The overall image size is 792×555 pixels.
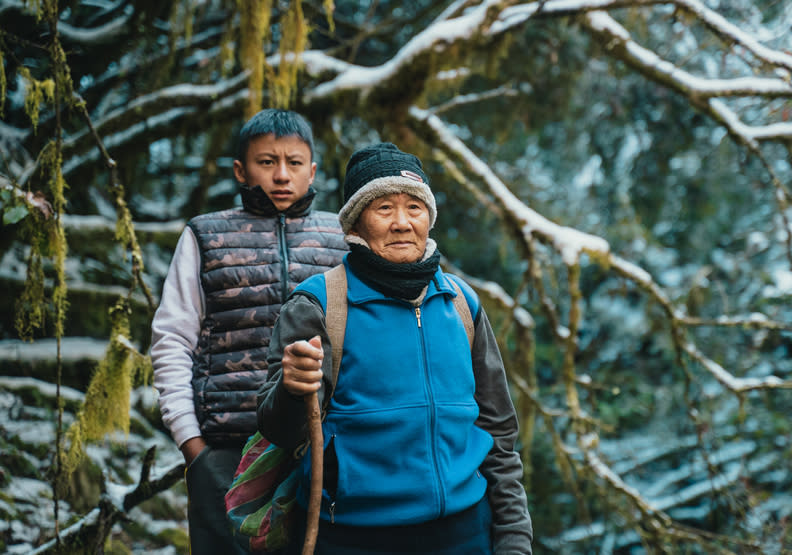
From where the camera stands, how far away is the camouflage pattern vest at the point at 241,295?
196cm

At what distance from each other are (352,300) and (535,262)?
8.61ft

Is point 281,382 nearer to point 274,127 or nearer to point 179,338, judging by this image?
point 179,338

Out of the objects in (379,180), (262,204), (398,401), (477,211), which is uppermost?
(477,211)

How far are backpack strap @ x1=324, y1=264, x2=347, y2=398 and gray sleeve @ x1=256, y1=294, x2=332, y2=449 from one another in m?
0.02

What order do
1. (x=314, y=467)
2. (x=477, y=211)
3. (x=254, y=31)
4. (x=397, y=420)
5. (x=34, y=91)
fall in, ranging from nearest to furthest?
(x=314, y=467) < (x=397, y=420) < (x=34, y=91) < (x=254, y=31) < (x=477, y=211)

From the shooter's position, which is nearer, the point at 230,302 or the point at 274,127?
the point at 230,302

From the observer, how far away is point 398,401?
1484 millimetres

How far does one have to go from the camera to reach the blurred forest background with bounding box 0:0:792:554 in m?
3.22

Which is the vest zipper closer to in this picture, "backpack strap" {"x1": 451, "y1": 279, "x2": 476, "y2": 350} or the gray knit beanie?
the gray knit beanie

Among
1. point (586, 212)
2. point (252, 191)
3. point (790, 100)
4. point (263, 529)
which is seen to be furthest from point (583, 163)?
point (263, 529)

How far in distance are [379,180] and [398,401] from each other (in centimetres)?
58

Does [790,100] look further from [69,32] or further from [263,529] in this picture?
[69,32]

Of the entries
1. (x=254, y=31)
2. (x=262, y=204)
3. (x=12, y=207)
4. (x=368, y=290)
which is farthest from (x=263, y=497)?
(x=254, y=31)

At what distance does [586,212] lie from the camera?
A: 8.71 m
